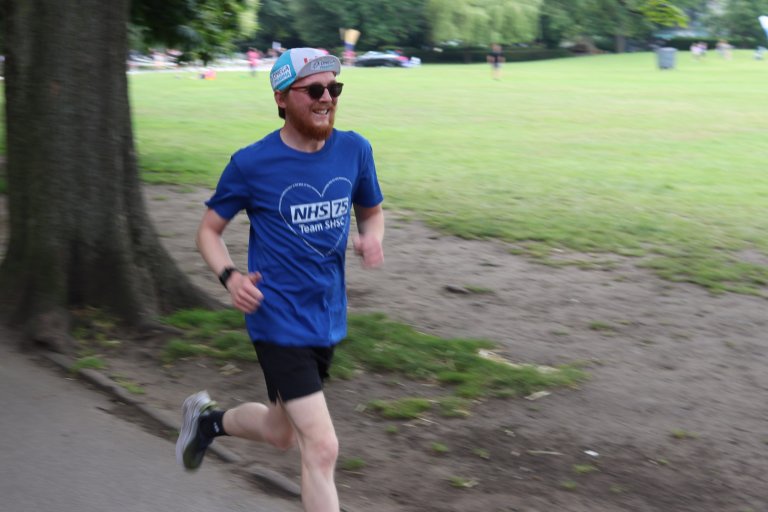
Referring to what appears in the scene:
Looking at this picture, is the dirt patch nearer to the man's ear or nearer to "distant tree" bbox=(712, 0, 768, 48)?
the man's ear

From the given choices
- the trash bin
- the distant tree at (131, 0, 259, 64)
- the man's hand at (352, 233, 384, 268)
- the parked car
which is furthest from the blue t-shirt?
the parked car

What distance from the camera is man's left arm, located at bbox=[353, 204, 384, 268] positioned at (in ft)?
14.0

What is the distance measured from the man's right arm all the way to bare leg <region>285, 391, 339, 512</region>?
42cm

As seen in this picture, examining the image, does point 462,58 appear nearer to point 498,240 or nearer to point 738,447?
point 498,240

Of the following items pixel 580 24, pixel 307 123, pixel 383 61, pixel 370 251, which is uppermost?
pixel 580 24

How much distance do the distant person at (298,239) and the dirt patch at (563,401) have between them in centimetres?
103

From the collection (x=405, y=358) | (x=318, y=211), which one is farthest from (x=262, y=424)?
(x=405, y=358)

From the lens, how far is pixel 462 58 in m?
90.0

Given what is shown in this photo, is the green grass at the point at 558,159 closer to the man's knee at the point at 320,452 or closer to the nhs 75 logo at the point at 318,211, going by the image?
the nhs 75 logo at the point at 318,211

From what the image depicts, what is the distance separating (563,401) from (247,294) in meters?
2.92

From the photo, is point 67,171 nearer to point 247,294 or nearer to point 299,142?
point 299,142

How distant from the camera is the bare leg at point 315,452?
13.0 feet

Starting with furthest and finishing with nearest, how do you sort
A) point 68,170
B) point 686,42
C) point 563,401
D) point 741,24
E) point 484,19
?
point 686,42 < point 741,24 < point 484,19 < point 68,170 < point 563,401

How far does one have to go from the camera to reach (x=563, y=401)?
6355 millimetres
